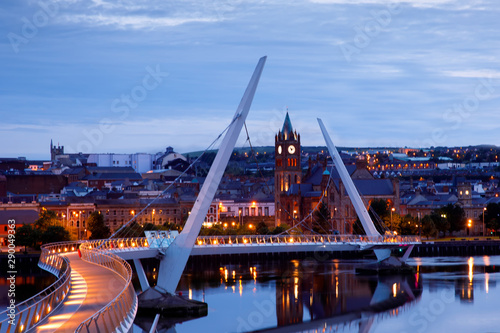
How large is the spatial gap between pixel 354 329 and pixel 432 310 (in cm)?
623

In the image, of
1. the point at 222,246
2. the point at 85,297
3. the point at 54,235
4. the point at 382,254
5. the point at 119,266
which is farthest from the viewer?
the point at 54,235

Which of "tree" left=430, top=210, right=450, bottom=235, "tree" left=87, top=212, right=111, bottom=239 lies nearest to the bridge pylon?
"tree" left=87, top=212, right=111, bottom=239

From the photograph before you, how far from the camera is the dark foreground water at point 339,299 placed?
3588 cm

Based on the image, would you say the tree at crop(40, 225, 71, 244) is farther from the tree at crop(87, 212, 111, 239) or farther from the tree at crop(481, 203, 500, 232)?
the tree at crop(481, 203, 500, 232)

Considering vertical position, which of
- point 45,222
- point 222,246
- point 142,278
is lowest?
point 142,278

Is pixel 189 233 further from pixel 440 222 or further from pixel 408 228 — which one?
pixel 440 222

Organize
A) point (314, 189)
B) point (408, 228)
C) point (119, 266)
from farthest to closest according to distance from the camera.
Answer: point (314, 189) → point (408, 228) → point (119, 266)

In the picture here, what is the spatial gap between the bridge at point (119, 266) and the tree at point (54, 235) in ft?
69.0

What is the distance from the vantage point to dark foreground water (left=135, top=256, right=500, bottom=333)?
35.9 meters

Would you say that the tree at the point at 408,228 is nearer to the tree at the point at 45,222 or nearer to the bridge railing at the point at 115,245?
the tree at the point at 45,222

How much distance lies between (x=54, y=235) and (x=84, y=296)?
47.8 meters

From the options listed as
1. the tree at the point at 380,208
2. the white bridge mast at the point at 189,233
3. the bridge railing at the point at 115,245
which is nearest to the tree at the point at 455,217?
the tree at the point at 380,208

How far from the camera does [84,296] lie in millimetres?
19766

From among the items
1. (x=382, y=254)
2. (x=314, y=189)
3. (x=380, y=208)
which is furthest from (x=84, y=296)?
(x=314, y=189)
